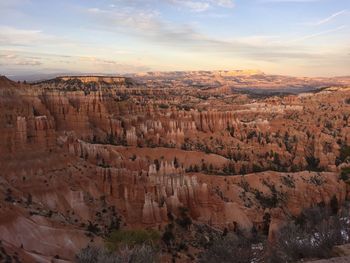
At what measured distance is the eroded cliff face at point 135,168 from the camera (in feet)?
107

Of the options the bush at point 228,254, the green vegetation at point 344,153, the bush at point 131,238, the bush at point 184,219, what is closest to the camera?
the bush at point 228,254

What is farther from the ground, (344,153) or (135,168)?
(135,168)

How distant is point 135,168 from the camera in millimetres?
47312

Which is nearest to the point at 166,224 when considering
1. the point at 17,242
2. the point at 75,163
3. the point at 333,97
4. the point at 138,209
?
the point at 138,209

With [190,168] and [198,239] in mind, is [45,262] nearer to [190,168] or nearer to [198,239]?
[198,239]

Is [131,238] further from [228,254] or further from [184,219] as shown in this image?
[184,219]

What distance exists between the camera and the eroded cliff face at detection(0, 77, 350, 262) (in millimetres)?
32625

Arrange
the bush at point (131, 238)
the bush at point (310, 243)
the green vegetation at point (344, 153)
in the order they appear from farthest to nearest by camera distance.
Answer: the green vegetation at point (344, 153), the bush at point (131, 238), the bush at point (310, 243)

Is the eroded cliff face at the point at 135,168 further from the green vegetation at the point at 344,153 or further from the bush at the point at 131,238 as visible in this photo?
the bush at the point at 131,238

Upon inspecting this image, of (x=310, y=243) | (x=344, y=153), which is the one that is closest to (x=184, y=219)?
(x=310, y=243)

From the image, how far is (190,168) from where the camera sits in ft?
182

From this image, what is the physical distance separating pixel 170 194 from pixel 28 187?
11426 mm

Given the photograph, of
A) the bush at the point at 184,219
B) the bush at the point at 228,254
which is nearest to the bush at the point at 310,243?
the bush at the point at 228,254

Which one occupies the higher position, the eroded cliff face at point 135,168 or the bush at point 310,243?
the bush at point 310,243
